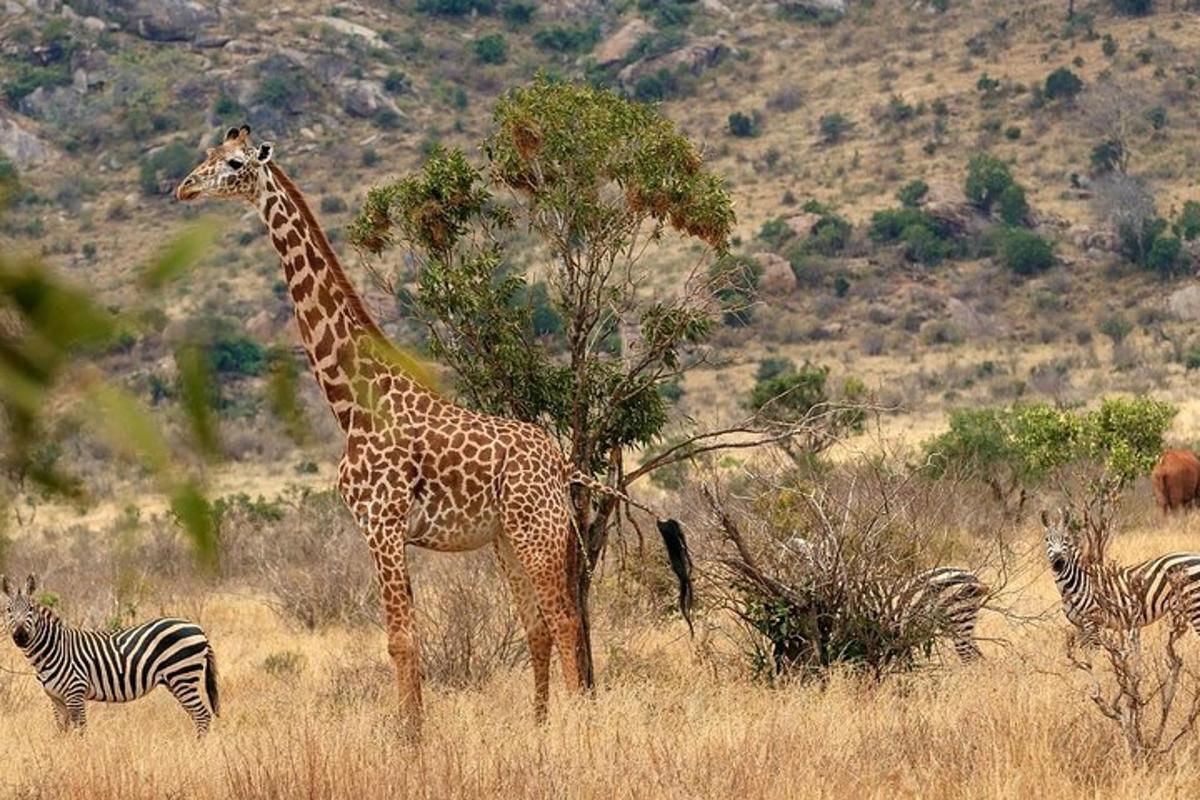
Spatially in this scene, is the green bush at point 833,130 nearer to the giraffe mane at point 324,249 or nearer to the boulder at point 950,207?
the boulder at point 950,207

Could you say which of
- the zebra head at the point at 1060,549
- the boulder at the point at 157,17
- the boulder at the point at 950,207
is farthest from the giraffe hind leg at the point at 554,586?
the boulder at the point at 157,17

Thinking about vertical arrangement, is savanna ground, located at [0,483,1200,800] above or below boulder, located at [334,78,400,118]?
below

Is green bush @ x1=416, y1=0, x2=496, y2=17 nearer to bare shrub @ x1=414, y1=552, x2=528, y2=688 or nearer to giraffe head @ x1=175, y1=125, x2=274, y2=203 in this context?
bare shrub @ x1=414, y1=552, x2=528, y2=688

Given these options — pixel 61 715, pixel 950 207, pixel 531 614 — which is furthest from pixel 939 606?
pixel 950 207

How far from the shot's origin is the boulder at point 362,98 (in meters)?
65.1

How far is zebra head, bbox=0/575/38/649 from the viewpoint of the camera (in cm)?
1036

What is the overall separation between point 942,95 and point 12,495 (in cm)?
6551

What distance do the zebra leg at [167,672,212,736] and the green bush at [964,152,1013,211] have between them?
4846 cm

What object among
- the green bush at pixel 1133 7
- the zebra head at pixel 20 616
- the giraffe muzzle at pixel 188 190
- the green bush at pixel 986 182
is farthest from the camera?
the green bush at pixel 1133 7

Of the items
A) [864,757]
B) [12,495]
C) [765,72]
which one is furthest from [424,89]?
[12,495]

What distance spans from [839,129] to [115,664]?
55.8 m

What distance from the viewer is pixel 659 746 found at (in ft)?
24.9

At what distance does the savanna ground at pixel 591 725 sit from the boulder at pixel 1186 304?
121ft

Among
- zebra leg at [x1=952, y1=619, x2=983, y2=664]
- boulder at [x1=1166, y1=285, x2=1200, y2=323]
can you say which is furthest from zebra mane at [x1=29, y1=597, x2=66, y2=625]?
boulder at [x1=1166, y1=285, x2=1200, y2=323]
